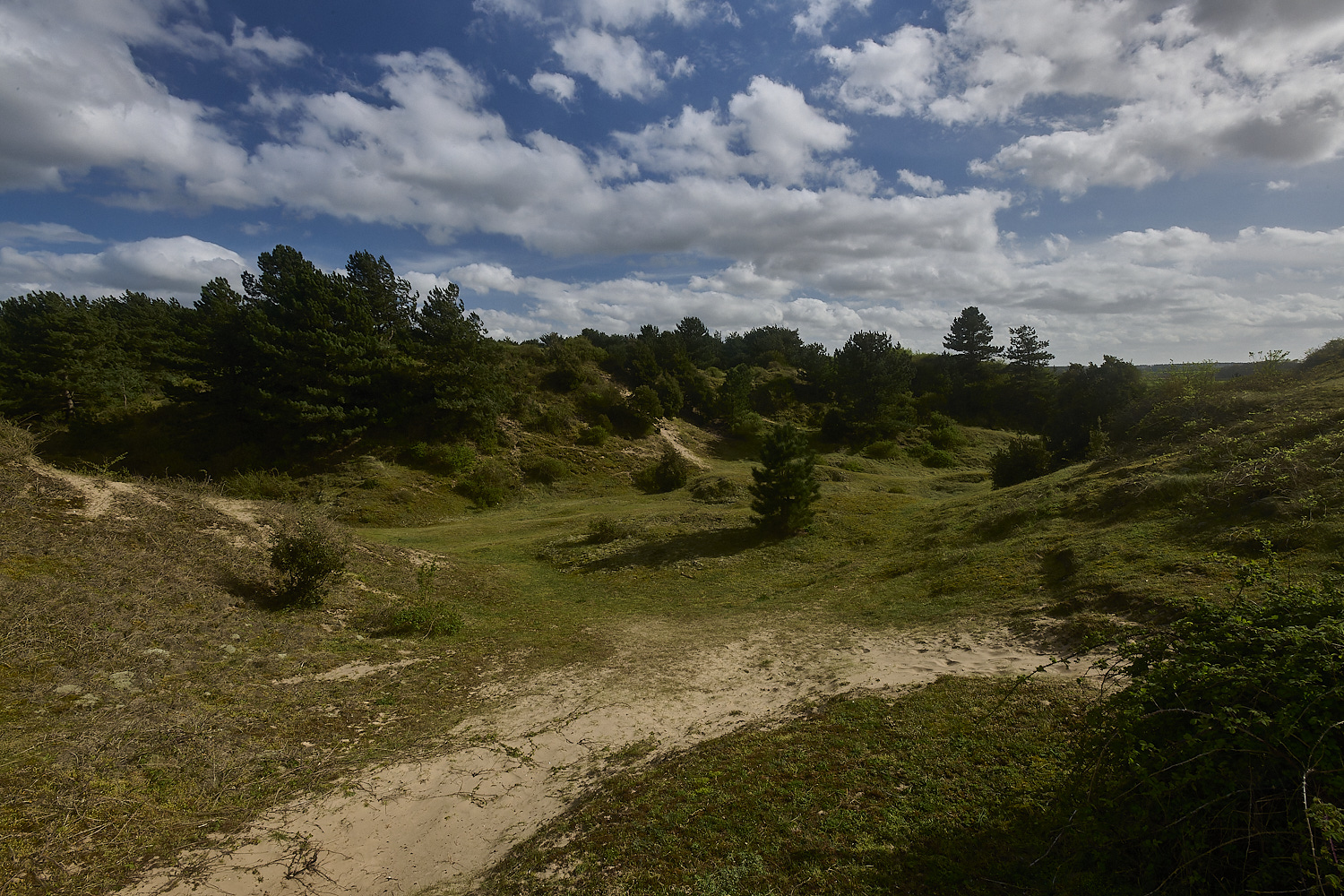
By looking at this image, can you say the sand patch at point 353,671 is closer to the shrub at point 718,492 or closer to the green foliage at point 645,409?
the shrub at point 718,492

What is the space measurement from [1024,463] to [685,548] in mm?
16694

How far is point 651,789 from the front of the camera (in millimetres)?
5324

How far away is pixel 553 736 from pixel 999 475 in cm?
2448

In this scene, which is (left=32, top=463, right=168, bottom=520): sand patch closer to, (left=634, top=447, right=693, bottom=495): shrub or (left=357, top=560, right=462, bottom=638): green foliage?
(left=357, top=560, right=462, bottom=638): green foliage

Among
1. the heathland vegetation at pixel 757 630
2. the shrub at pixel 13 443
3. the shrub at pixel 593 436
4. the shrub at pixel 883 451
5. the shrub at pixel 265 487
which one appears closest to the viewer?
the heathland vegetation at pixel 757 630

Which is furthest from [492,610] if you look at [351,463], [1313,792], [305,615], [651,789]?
[351,463]

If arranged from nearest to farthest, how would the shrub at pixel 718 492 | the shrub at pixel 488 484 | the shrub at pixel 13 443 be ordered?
the shrub at pixel 13 443, the shrub at pixel 718 492, the shrub at pixel 488 484

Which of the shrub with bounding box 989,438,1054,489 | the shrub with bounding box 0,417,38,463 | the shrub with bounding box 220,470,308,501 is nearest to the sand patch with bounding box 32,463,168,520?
the shrub with bounding box 0,417,38,463

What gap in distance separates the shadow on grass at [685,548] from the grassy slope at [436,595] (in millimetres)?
103

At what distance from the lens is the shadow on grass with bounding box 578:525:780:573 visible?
17234 millimetres

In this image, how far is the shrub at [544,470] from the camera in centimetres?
3266

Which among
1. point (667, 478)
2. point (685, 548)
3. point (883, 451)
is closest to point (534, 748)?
point (685, 548)


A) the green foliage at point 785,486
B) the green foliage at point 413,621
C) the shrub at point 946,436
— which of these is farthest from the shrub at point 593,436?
the shrub at point 946,436

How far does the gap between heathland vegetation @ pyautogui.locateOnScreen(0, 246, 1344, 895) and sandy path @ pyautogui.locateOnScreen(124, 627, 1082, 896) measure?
1.36 ft
